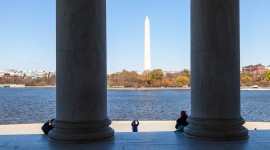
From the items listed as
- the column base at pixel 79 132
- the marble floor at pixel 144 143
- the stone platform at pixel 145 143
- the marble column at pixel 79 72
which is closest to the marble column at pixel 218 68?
the stone platform at pixel 145 143

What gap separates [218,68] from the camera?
76.4 m

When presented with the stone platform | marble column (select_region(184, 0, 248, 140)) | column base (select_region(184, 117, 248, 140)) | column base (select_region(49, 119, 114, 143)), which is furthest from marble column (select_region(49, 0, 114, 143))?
marble column (select_region(184, 0, 248, 140))

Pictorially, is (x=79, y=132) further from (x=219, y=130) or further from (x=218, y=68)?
(x=218, y=68)

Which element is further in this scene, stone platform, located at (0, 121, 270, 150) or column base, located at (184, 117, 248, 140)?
column base, located at (184, 117, 248, 140)

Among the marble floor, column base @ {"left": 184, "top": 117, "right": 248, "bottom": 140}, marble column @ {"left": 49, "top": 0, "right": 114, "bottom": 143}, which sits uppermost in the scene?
marble column @ {"left": 49, "top": 0, "right": 114, "bottom": 143}

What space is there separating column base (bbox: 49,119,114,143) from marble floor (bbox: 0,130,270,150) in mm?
1444

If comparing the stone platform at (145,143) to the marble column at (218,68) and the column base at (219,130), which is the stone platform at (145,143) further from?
the marble column at (218,68)

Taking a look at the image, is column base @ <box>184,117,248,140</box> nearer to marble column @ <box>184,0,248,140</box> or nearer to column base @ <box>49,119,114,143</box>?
marble column @ <box>184,0,248,140</box>

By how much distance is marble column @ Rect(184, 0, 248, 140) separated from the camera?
7600 cm

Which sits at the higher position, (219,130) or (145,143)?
(219,130)

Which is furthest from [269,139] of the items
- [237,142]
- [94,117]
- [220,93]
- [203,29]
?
[94,117]

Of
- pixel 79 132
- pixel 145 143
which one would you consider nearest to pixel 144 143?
pixel 145 143

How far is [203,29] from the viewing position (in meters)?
77.5

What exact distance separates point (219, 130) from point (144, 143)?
50.5 feet
